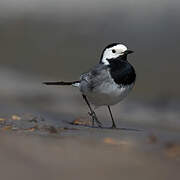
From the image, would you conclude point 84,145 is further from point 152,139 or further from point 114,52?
point 114,52

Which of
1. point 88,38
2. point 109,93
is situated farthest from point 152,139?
point 88,38

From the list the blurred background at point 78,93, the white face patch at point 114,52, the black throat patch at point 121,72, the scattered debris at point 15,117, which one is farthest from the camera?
the white face patch at point 114,52

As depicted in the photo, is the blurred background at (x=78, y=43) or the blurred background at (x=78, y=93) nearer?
the blurred background at (x=78, y=93)

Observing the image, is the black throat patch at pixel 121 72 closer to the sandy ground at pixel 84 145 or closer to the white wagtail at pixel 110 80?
the white wagtail at pixel 110 80

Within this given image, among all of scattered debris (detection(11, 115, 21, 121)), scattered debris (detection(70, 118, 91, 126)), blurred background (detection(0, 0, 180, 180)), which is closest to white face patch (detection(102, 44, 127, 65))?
scattered debris (detection(70, 118, 91, 126))

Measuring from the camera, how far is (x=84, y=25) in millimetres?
15102

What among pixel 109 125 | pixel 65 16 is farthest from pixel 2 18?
pixel 109 125

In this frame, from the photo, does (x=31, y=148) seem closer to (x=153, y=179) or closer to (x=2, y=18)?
(x=153, y=179)

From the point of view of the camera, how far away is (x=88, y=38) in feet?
47.0

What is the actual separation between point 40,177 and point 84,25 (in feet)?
34.5

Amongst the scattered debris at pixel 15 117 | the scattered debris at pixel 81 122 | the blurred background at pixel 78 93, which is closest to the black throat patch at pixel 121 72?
the blurred background at pixel 78 93

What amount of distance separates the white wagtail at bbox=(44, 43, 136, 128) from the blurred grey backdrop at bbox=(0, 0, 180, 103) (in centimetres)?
203

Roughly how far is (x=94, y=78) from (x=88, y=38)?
19.8 feet

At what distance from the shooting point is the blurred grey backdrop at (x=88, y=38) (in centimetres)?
1204
